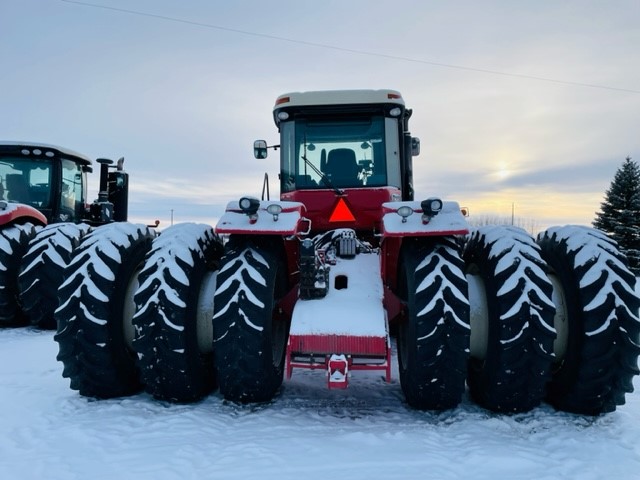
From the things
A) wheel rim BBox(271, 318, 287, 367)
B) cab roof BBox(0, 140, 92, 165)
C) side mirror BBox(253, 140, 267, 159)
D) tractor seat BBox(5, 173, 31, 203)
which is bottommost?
wheel rim BBox(271, 318, 287, 367)

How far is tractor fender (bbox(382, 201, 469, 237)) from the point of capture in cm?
353

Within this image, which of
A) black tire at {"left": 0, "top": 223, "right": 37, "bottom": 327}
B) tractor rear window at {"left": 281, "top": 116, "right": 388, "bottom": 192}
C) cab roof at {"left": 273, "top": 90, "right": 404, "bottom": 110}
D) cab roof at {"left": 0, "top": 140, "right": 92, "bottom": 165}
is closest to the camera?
cab roof at {"left": 273, "top": 90, "right": 404, "bottom": 110}

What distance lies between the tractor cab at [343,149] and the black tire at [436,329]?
162cm

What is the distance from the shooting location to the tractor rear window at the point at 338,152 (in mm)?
5266

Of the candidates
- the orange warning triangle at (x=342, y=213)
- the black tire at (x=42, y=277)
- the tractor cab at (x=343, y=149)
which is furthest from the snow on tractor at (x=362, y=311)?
the black tire at (x=42, y=277)

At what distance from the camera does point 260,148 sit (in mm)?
5863

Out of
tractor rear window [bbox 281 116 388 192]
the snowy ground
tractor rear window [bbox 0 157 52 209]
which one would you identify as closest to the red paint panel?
the snowy ground

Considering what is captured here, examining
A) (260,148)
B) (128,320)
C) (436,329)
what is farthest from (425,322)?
(260,148)

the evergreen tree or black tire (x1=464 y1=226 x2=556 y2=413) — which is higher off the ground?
the evergreen tree

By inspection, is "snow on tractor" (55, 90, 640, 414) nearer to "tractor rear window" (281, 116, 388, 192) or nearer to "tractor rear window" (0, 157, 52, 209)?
A: "tractor rear window" (281, 116, 388, 192)

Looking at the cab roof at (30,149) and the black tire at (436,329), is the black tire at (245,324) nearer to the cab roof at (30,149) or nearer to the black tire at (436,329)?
the black tire at (436,329)

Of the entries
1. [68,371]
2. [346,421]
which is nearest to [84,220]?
[68,371]

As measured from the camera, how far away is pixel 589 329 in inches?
136

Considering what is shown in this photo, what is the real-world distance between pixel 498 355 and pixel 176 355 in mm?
2252
